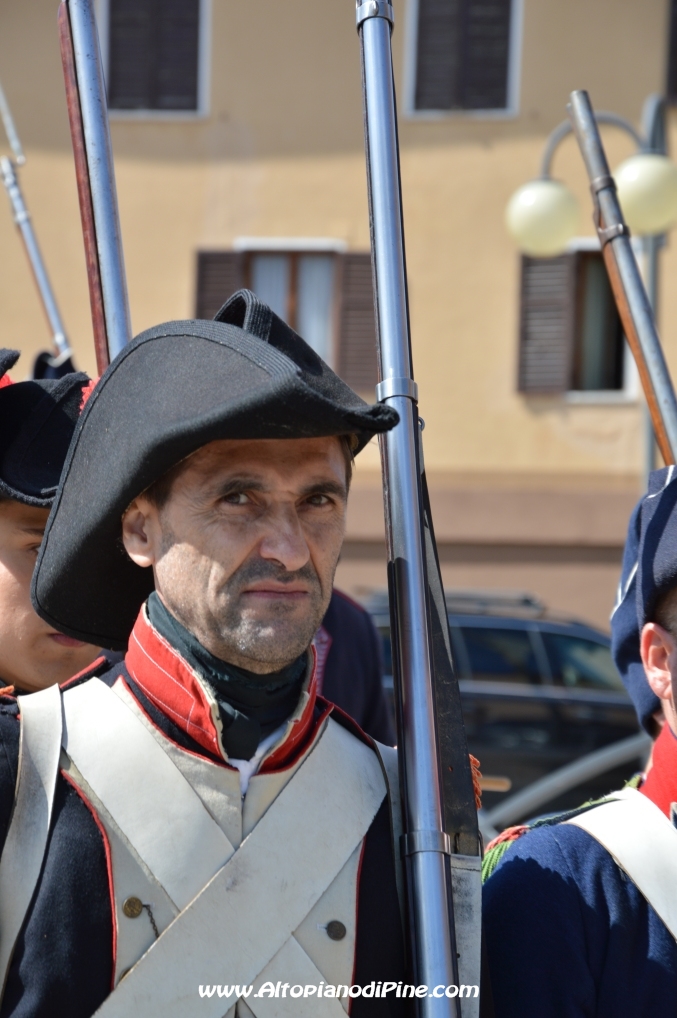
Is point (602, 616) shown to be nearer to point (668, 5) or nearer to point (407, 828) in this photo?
point (668, 5)

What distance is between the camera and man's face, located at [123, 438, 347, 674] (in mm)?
1852

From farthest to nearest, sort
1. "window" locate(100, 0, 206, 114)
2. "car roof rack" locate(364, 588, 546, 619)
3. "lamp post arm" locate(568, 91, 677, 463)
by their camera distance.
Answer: "window" locate(100, 0, 206, 114), "car roof rack" locate(364, 588, 546, 619), "lamp post arm" locate(568, 91, 677, 463)

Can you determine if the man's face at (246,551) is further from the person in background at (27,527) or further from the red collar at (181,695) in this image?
the person in background at (27,527)

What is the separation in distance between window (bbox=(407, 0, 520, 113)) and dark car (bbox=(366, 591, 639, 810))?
7.06m

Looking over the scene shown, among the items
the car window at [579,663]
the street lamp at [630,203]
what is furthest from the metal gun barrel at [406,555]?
the car window at [579,663]

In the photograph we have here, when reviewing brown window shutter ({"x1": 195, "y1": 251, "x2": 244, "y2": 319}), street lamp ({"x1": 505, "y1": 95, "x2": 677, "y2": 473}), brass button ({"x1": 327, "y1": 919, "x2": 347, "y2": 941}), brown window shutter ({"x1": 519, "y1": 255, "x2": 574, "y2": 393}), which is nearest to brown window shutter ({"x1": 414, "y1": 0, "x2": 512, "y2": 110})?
brown window shutter ({"x1": 519, "y1": 255, "x2": 574, "y2": 393})

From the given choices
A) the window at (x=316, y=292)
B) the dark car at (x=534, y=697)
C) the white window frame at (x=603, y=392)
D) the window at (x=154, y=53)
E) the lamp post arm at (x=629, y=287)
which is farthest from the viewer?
the window at (x=154, y=53)

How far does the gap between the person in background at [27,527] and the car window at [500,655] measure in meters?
6.57

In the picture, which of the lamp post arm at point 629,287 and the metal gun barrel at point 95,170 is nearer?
the metal gun barrel at point 95,170

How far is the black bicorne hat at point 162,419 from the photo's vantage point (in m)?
1.80

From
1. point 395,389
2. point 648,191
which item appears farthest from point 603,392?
point 395,389

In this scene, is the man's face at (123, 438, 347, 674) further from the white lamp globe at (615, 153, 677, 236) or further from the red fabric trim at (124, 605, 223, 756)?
the white lamp globe at (615, 153, 677, 236)

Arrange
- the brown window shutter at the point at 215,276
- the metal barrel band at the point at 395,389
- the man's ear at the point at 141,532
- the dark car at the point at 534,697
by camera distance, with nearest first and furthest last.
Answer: the man's ear at the point at 141,532 → the metal barrel band at the point at 395,389 → the dark car at the point at 534,697 → the brown window shutter at the point at 215,276

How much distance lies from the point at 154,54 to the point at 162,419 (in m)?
14.0
